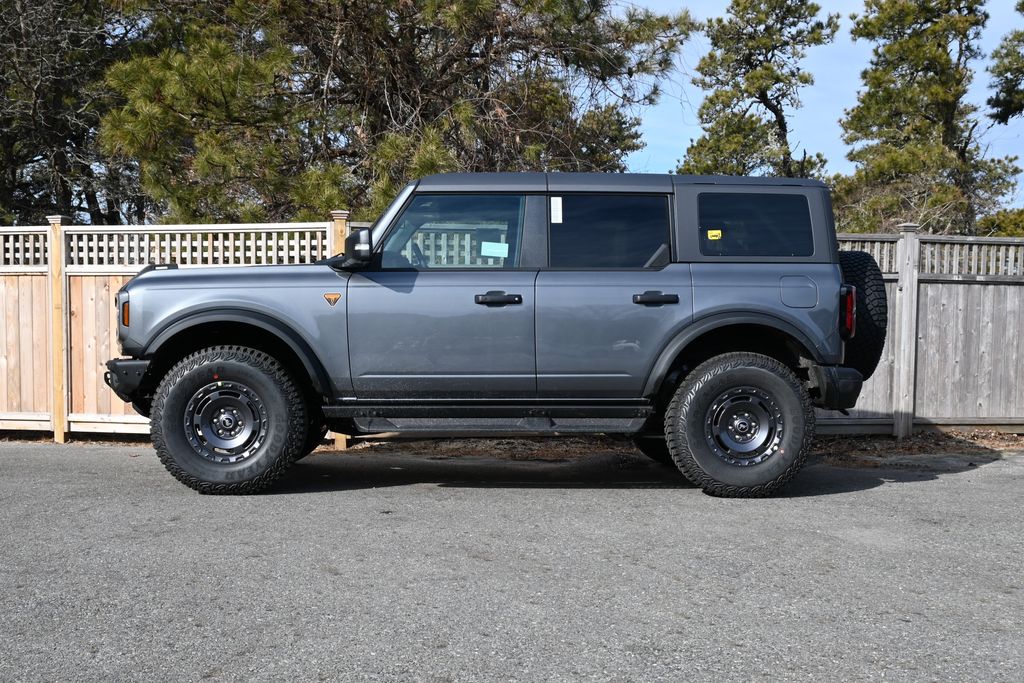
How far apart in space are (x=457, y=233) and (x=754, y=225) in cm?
196

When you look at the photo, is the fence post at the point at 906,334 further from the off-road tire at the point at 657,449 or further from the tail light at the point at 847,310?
the tail light at the point at 847,310

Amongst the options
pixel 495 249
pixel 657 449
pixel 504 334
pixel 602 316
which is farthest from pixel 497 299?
pixel 657 449

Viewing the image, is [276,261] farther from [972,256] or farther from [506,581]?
[972,256]

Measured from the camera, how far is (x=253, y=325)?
615cm

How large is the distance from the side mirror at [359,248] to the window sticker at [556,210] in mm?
1206

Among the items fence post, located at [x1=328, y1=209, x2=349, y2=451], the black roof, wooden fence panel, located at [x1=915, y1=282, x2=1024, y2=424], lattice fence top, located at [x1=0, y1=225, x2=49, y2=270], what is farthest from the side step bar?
lattice fence top, located at [x1=0, y1=225, x2=49, y2=270]

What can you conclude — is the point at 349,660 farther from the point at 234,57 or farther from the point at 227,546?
the point at 234,57

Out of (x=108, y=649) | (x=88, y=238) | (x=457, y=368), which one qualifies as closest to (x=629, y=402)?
(x=457, y=368)

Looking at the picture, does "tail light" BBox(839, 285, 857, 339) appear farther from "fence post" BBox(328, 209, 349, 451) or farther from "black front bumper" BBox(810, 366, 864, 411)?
"fence post" BBox(328, 209, 349, 451)

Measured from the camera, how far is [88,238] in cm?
891

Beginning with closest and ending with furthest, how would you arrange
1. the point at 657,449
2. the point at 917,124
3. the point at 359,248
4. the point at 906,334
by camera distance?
the point at 359,248
the point at 657,449
the point at 906,334
the point at 917,124

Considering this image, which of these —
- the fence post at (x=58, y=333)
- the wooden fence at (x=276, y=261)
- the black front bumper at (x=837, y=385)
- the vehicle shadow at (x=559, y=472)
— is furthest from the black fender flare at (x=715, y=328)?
the fence post at (x=58, y=333)

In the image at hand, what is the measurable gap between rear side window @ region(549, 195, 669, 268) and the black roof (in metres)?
0.06

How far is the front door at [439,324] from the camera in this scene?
609 cm
